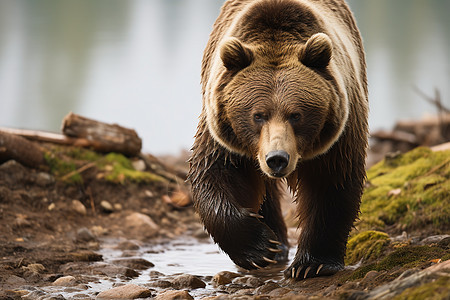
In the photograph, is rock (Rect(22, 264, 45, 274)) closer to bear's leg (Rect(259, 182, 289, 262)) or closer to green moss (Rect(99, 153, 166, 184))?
bear's leg (Rect(259, 182, 289, 262))

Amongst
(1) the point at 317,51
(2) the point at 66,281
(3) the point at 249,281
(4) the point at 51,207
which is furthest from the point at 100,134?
(1) the point at 317,51

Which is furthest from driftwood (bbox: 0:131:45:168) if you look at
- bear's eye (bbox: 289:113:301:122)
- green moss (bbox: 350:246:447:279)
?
green moss (bbox: 350:246:447:279)

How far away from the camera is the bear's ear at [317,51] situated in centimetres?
495

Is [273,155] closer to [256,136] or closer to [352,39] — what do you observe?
[256,136]

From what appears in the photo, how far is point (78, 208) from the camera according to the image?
837 centimetres

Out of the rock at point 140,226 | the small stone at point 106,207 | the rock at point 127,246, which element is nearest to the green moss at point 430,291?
the rock at point 127,246

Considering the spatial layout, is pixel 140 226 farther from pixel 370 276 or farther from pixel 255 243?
pixel 370 276

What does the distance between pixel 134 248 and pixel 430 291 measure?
5051mm

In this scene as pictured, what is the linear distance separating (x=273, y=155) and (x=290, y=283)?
5.72 feet

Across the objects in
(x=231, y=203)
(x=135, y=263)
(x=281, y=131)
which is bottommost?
(x=135, y=263)

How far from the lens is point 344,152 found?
5.60m

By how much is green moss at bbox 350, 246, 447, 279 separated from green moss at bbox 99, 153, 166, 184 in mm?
4846

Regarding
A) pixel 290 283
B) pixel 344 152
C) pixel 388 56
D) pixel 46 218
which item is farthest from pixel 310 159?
pixel 388 56

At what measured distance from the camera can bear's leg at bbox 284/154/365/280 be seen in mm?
5742
